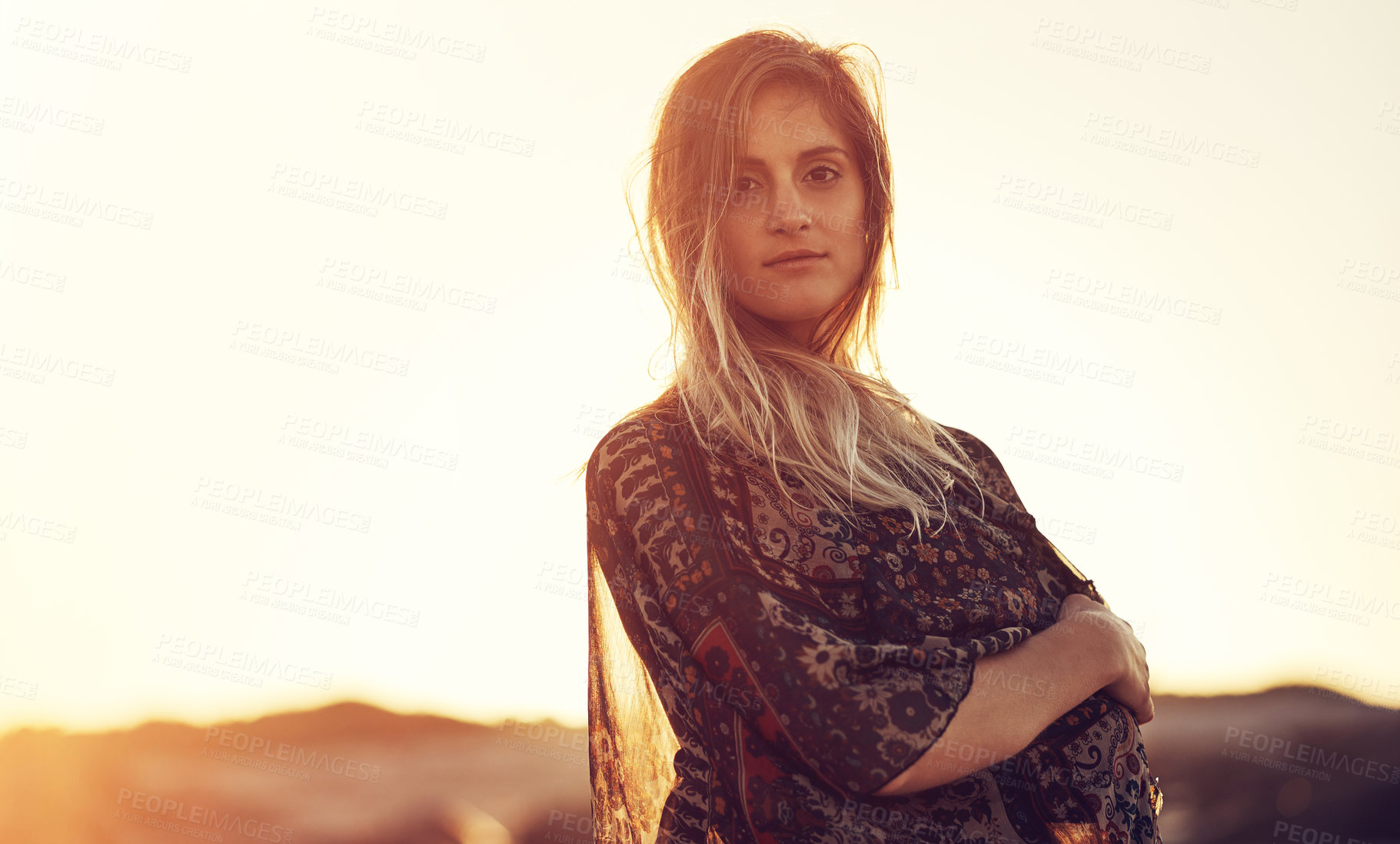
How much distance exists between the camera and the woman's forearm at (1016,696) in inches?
38.9

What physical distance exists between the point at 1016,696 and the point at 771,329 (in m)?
0.80

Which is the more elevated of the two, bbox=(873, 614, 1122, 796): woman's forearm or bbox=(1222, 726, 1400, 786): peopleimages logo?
bbox=(873, 614, 1122, 796): woman's forearm

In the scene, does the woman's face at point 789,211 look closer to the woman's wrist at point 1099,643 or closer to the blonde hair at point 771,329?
the blonde hair at point 771,329

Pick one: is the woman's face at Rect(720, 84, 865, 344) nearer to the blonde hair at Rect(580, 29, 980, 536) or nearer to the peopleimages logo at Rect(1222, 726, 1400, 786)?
the blonde hair at Rect(580, 29, 980, 536)

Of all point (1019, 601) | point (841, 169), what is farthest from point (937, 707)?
point (841, 169)

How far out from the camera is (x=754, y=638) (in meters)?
0.99

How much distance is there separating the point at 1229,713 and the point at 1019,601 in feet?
11.5

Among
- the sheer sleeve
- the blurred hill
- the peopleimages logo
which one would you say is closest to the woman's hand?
the sheer sleeve

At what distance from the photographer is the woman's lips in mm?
1483

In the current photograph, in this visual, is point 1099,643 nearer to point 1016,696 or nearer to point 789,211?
point 1016,696

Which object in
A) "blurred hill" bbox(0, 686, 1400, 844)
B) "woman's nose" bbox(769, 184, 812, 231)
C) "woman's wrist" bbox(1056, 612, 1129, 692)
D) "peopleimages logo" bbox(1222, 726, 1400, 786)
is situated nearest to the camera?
"woman's wrist" bbox(1056, 612, 1129, 692)

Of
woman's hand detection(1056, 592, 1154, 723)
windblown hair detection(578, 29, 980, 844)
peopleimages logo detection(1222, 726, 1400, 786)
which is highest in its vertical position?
windblown hair detection(578, 29, 980, 844)

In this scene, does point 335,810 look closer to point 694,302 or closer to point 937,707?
point 694,302

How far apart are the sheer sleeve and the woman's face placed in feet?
1.43
